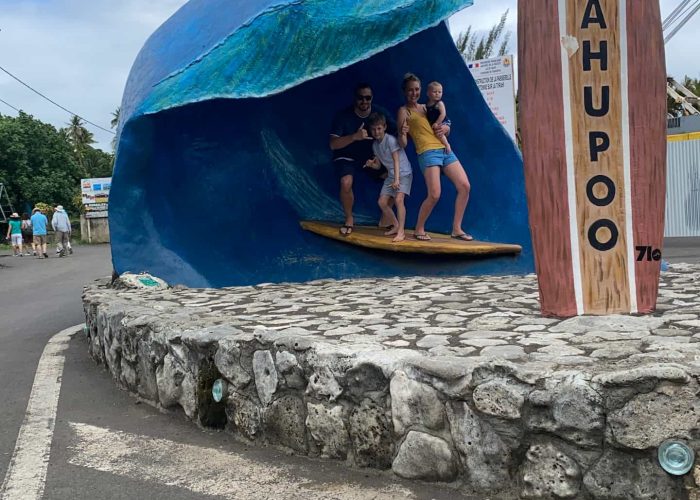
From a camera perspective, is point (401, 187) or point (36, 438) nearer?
point (36, 438)

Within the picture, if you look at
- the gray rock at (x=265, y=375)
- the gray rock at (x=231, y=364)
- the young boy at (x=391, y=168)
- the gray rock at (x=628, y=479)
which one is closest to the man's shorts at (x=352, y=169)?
the young boy at (x=391, y=168)

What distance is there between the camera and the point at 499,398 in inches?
108

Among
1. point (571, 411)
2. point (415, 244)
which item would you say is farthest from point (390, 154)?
point (571, 411)

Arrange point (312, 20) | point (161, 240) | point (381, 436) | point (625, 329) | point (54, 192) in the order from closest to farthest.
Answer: point (381, 436) → point (625, 329) → point (312, 20) → point (161, 240) → point (54, 192)

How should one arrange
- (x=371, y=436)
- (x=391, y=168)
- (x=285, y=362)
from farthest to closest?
(x=391, y=168) → (x=285, y=362) → (x=371, y=436)

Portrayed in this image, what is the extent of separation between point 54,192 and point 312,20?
31945 millimetres

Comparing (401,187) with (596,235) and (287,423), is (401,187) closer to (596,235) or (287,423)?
(596,235)

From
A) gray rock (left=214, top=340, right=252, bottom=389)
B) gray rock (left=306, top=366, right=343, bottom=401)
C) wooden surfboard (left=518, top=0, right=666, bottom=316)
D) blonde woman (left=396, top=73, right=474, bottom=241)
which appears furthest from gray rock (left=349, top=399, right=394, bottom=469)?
blonde woman (left=396, top=73, right=474, bottom=241)

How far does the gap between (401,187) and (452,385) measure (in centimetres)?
Answer: 502

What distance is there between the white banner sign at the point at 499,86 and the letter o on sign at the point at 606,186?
351 inches

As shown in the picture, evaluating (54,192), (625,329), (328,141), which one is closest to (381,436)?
(625,329)

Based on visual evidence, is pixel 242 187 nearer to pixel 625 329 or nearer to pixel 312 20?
pixel 312 20

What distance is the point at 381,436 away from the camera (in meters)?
3.11

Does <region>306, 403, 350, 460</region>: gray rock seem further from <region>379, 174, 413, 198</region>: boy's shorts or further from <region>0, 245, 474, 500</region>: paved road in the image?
<region>379, 174, 413, 198</region>: boy's shorts
